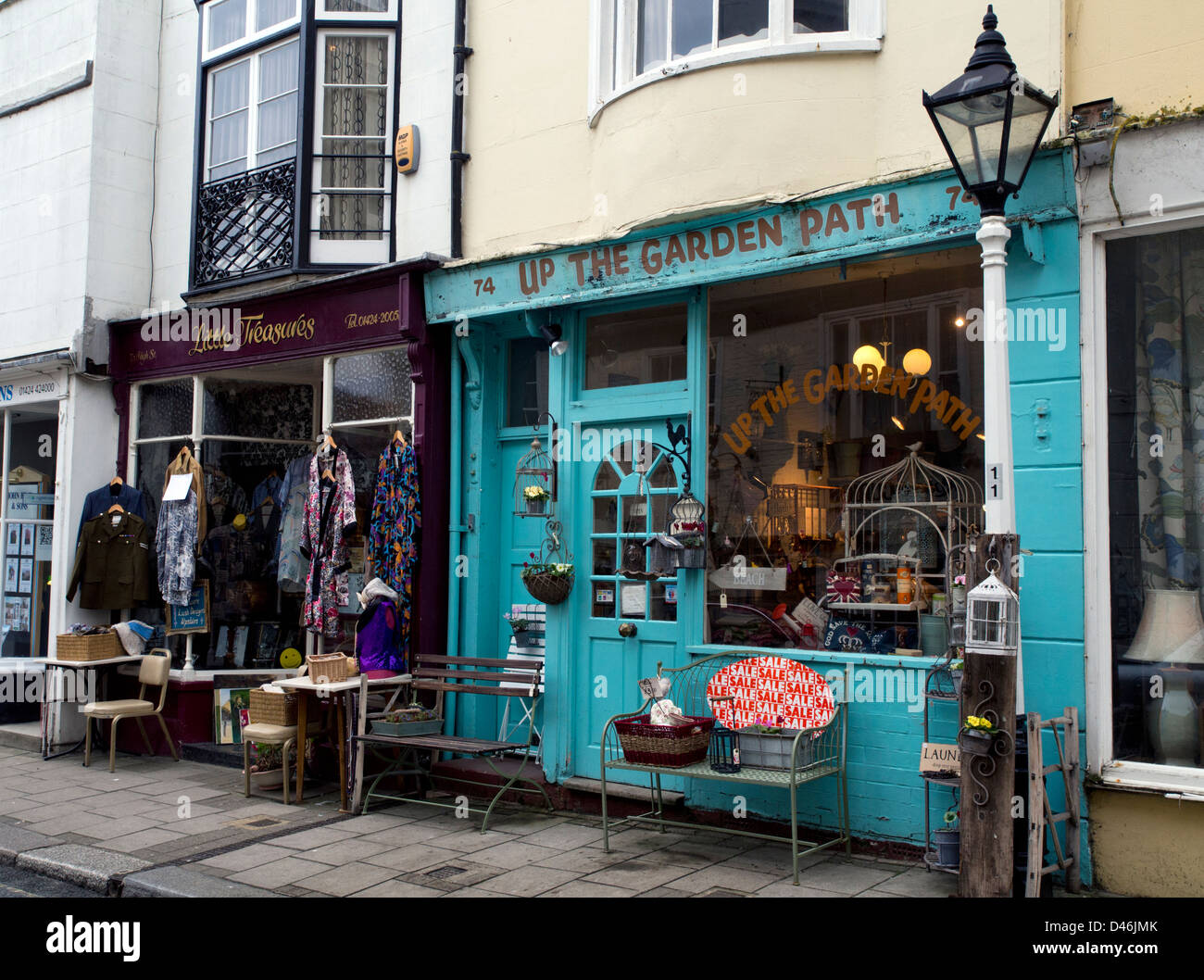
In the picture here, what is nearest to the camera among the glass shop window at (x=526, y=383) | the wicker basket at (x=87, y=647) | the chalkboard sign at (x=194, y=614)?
the glass shop window at (x=526, y=383)

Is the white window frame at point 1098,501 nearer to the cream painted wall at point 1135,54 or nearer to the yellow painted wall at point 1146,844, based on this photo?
the yellow painted wall at point 1146,844

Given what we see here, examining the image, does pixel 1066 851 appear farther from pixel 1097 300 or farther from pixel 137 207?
pixel 137 207

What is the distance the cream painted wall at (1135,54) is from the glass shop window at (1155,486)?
0.71 metres

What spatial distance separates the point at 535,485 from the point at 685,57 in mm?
3078

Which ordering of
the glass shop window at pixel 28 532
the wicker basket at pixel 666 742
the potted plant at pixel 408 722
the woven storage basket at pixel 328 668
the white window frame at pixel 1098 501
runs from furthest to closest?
the glass shop window at pixel 28 532 → the woven storage basket at pixel 328 668 → the potted plant at pixel 408 722 → the wicker basket at pixel 666 742 → the white window frame at pixel 1098 501

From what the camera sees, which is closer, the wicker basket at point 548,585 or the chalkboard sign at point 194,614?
the wicker basket at point 548,585

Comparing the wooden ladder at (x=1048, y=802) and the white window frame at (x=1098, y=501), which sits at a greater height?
the white window frame at (x=1098, y=501)

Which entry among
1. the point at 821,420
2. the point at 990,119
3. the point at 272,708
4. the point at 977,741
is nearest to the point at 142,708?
the point at 272,708

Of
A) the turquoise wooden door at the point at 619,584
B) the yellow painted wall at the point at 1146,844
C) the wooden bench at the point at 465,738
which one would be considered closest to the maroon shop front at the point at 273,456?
the wooden bench at the point at 465,738

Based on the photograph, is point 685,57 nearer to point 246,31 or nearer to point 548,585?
point 548,585

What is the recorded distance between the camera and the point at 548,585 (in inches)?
300

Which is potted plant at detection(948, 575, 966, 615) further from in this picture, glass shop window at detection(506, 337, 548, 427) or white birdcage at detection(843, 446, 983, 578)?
glass shop window at detection(506, 337, 548, 427)

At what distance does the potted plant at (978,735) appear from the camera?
5051 millimetres

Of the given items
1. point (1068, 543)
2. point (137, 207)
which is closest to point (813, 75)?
point (1068, 543)
